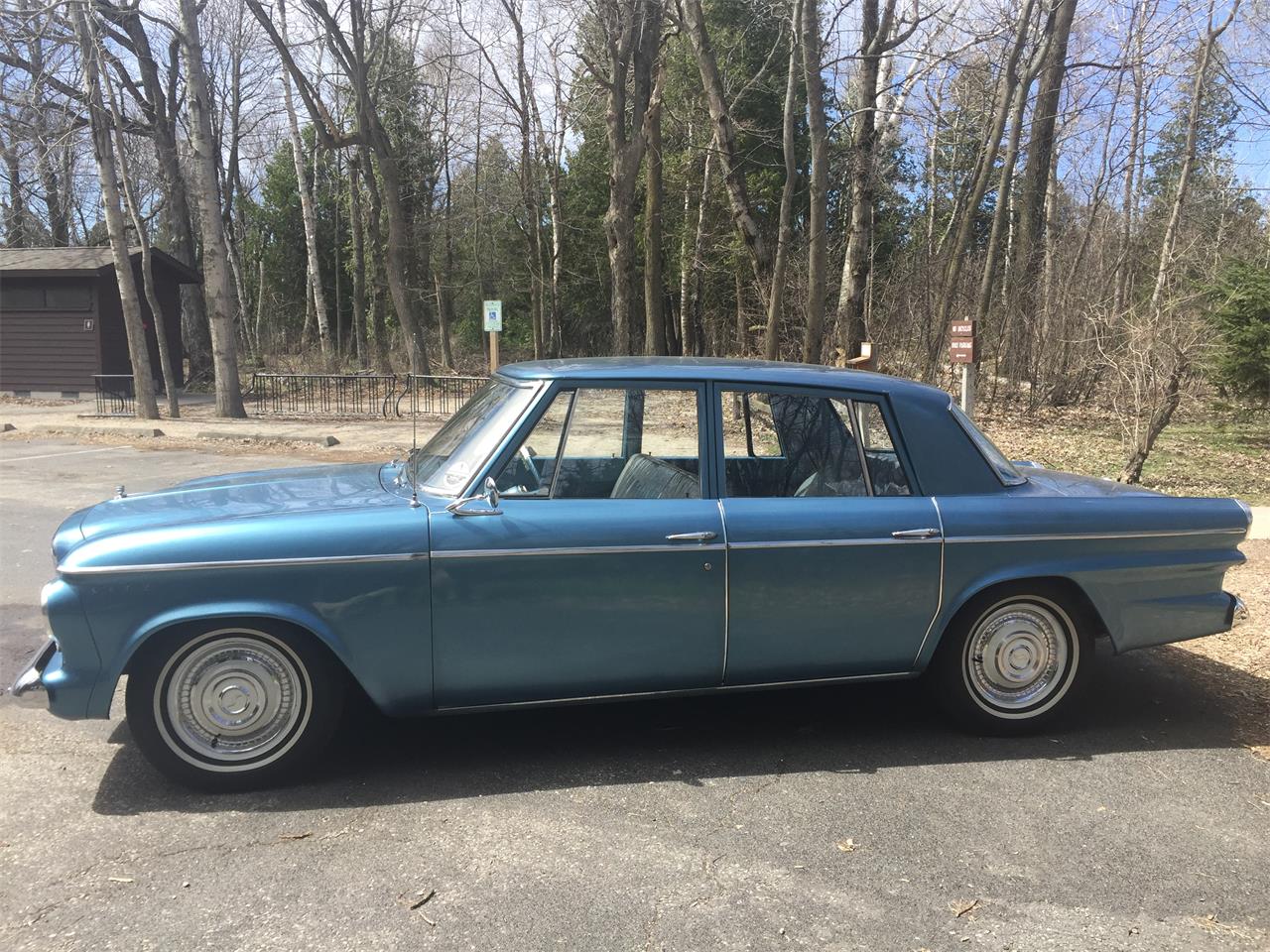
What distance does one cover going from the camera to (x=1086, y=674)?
4.22 meters

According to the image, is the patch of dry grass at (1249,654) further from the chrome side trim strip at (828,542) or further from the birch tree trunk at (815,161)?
the birch tree trunk at (815,161)

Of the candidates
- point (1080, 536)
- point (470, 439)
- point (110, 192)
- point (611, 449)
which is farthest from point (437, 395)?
point (1080, 536)

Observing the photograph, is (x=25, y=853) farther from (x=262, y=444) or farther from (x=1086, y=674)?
(x=262, y=444)

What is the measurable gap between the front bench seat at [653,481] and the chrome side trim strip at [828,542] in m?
0.33

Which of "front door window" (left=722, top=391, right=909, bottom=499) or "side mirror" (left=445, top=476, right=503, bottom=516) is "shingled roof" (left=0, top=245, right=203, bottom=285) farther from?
"front door window" (left=722, top=391, right=909, bottom=499)

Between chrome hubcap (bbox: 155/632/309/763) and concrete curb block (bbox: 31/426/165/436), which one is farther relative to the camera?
concrete curb block (bbox: 31/426/165/436)

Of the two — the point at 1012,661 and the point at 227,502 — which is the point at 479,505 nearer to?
the point at 227,502

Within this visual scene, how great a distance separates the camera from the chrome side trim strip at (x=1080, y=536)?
396 centimetres

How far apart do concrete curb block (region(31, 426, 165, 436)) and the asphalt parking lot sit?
13376mm

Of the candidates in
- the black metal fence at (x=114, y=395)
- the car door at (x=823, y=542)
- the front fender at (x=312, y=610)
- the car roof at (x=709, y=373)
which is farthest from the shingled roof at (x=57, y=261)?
the car door at (x=823, y=542)

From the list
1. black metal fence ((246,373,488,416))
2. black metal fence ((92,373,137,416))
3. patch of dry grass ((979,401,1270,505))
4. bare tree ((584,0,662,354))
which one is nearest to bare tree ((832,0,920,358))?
patch of dry grass ((979,401,1270,505))

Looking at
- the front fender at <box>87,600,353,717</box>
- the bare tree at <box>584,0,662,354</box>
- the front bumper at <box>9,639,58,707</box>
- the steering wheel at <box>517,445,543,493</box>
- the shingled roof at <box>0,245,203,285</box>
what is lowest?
the front bumper at <box>9,639,58,707</box>

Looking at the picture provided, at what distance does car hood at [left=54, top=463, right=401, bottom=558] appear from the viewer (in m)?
3.56

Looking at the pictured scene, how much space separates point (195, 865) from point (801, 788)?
2207 millimetres
